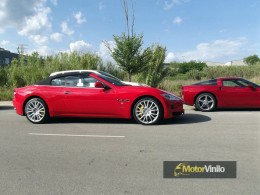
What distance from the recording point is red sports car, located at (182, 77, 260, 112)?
10.3 metres

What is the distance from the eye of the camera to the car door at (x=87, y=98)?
7883mm

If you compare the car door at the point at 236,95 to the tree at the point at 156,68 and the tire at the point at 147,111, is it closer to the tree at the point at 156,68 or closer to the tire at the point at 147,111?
the tire at the point at 147,111

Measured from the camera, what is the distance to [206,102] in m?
10.5

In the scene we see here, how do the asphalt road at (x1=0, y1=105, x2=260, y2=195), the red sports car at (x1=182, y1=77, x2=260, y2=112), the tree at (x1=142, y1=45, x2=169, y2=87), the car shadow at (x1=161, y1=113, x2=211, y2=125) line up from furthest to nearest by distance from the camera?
1. the tree at (x1=142, y1=45, x2=169, y2=87)
2. the red sports car at (x1=182, y1=77, x2=260, y2=112)
3. the car shadow at (x1=161, y1=113, x2=211, y2=125)
4. the asphalt road at (x1=0, y1=105, x2=260, y2=195)

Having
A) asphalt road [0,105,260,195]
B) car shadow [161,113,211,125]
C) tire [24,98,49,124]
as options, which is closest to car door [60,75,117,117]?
asphalt road [0,105,260,195]

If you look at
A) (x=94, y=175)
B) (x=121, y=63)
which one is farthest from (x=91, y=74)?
(x=121, y=63)

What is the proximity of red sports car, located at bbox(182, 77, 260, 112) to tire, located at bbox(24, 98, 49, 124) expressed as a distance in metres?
5.01

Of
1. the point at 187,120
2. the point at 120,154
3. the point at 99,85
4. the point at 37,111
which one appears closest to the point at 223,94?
the point at 187,120

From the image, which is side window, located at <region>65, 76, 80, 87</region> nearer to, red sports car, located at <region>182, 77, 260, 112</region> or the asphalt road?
the asphalt road

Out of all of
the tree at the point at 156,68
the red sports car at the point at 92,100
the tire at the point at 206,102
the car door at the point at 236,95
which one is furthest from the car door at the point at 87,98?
the tree at the point at 156,68

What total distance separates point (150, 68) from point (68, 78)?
9.18 metres

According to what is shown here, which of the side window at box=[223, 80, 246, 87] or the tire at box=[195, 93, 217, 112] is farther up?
the side window at box=[223, 80, 246, 87]

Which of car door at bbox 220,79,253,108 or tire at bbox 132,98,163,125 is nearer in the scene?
tire at bbox 132,98,163,125

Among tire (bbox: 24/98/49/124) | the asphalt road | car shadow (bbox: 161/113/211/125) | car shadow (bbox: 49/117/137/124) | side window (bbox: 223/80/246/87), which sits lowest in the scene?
the asphalt road
